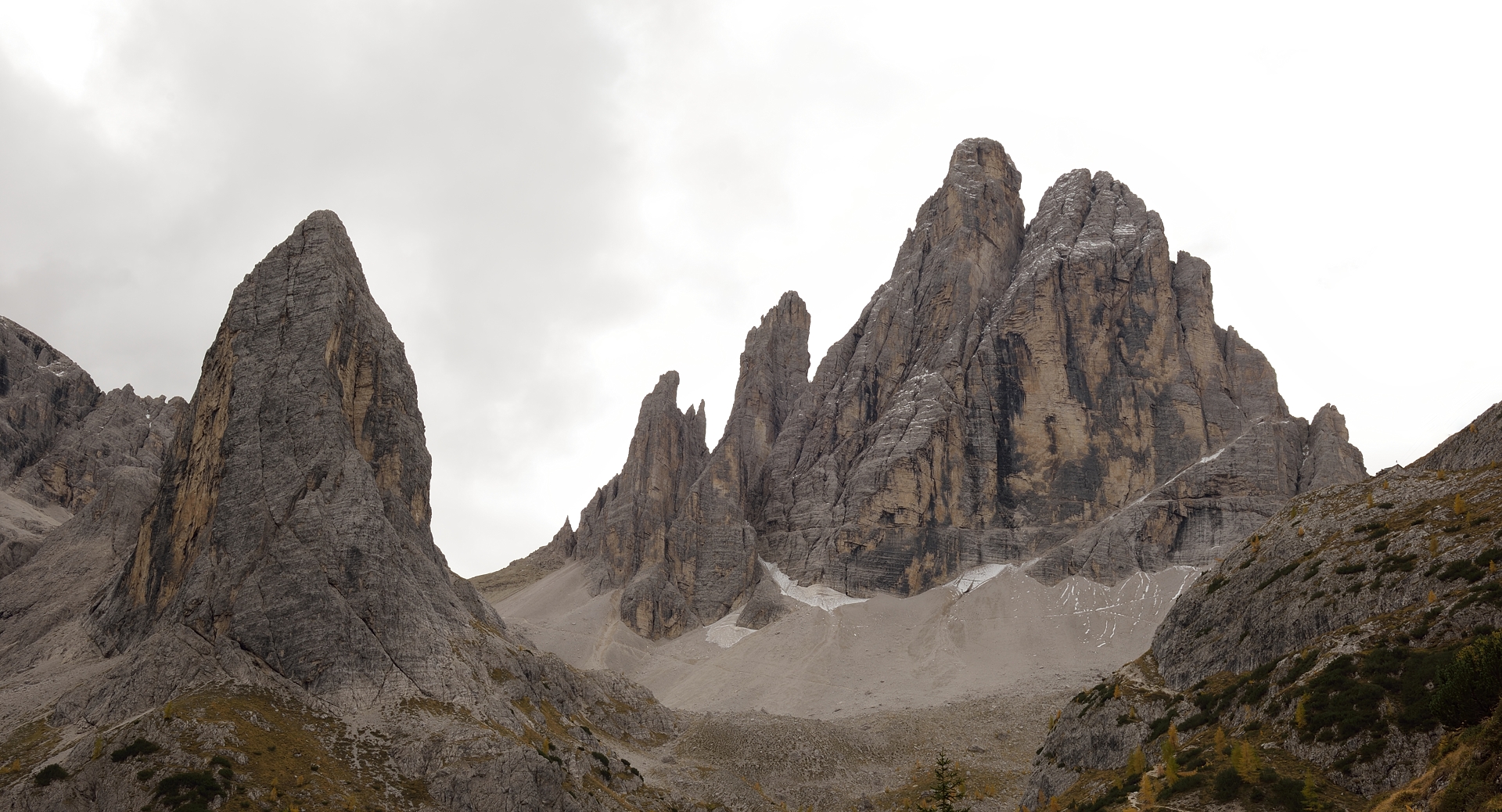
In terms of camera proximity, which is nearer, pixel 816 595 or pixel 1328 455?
pixel 1328 455

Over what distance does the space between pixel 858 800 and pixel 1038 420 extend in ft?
345

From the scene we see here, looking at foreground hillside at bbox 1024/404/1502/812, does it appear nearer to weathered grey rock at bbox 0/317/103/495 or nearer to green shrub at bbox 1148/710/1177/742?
green shrub at bbox 1148/710/1177/742

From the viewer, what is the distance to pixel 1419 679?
3259cm

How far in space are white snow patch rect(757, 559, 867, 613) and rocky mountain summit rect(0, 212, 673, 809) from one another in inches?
2390

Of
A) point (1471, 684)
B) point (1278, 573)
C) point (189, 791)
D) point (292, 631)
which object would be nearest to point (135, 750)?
point (189, 791)

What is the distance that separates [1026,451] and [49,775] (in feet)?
512

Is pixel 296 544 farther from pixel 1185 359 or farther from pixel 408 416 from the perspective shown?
pixel 1185 359

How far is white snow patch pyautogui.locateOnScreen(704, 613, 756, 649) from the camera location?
164250 mm

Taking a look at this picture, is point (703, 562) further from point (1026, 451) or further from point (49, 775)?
point (49, 775)

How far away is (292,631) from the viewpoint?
7369cm

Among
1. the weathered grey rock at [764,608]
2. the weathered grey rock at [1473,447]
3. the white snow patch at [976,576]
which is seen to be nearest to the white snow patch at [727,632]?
the weathered grey rock at [764,608]

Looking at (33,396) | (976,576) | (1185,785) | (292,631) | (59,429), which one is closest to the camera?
(1185,785)

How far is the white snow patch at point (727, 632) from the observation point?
164m

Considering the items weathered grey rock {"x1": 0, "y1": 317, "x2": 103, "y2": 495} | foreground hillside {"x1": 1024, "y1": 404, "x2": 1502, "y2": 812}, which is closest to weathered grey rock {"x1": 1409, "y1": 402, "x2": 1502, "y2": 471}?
foreground hillside {"x1": 1024, "y1": 404, "x2": 1502, "y2": 812}
